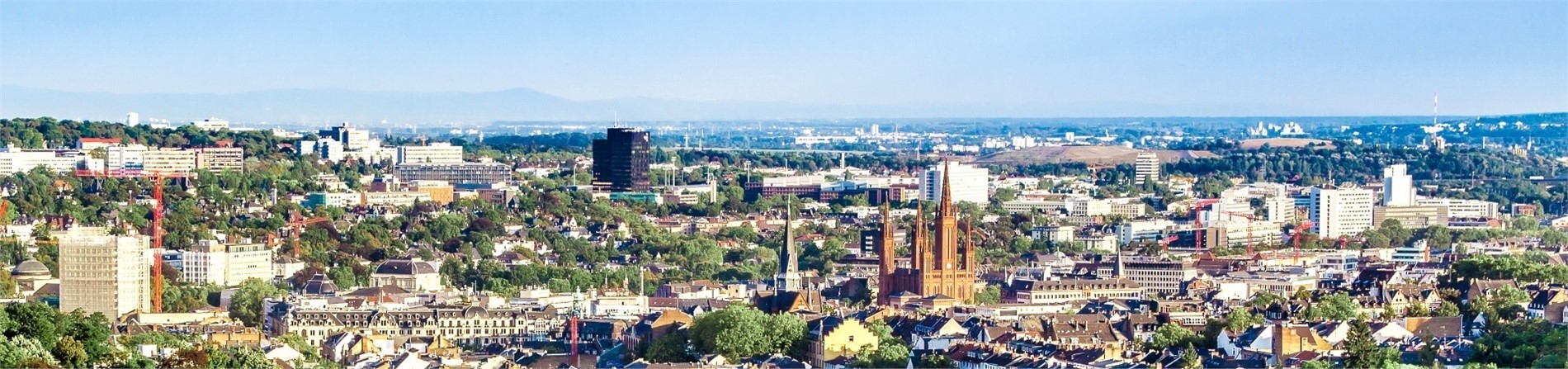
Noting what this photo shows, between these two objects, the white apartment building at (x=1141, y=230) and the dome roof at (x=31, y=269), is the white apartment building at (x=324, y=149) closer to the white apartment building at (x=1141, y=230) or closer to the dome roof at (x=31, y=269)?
the white apartment building at (x=1141, y=230)

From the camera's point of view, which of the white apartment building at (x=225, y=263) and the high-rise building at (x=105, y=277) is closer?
the high-rise building at (x=105, y=277)

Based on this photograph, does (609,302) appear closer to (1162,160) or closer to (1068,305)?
(1068,305)

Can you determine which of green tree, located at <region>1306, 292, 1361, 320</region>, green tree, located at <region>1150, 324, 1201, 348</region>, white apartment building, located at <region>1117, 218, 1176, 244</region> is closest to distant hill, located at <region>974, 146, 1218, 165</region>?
white apartment building, located at <region>1117, 218, 1176, 244</region>

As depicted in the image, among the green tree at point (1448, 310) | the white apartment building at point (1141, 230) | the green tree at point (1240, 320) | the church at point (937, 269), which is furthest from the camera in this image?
the white apartment building at point (1141, 230)

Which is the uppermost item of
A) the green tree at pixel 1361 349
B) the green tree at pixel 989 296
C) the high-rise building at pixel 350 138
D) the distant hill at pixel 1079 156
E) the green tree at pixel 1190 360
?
the green tree at pixel 1361 349

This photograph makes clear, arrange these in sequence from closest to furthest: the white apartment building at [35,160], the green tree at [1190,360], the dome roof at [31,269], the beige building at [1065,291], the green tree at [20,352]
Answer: the green tree at [20,352] → the green tree at [1190,360] → the beige building at [1065,291] → the dome roof at [31,269] → the white apartment building at [35,160]

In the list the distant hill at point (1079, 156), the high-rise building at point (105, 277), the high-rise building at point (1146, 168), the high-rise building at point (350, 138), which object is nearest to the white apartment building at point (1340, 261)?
the high-rise building at point (105, 277)
